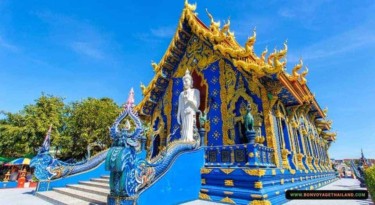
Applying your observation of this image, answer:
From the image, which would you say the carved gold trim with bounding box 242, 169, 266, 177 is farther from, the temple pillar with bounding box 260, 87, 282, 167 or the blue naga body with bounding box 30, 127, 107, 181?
the blue naga body with bounding box 30, 127, 107, 181

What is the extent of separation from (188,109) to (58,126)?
70.2 ft

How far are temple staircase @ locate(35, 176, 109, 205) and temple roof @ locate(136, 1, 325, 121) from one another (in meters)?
4.94

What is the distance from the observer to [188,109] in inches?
347

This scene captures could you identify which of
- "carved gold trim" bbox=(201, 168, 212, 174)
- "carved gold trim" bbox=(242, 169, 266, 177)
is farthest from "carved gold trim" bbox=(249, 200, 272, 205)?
"carved gold trim" bbox=(201, 168, 212, 174)

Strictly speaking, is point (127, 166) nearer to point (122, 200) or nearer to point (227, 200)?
point (122, 200)

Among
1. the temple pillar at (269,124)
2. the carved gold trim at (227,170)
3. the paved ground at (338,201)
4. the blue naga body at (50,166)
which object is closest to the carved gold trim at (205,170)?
the carved gold trim at (227,170)

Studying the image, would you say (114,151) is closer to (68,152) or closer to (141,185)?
(141,185)

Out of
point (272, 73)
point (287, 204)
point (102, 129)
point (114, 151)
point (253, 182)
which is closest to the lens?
point (114, 151)

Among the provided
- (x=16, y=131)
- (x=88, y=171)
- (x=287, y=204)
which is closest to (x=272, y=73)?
(x=287, y=204)

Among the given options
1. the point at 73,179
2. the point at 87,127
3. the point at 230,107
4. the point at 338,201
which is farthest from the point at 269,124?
the point at 87,127

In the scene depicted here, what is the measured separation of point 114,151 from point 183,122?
4.30 m

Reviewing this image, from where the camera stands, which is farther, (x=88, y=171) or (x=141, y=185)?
(x=88, y=171)

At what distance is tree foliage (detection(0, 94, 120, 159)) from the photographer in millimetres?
21672

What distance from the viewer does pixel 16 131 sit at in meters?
21.4
